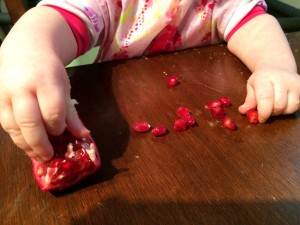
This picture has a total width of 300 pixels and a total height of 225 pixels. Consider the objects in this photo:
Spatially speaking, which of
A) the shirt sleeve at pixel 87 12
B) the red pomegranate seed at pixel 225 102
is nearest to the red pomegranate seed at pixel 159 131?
the red pomegranate seed at pixel 225 102

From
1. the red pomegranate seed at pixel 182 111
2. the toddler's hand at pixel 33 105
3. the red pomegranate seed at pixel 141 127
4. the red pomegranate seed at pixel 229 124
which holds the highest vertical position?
the toddler's hand at pixel 33 105

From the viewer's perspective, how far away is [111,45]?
67 centimetres

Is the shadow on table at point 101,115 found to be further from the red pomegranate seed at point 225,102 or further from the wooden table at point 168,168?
the red pomegranate seed at point 225,102

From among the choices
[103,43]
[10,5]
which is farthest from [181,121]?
[10,5]

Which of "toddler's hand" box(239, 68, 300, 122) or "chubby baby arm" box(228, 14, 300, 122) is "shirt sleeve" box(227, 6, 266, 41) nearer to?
"chubby baby arm" box(228, 14, 300, 122)

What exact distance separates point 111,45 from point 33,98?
37 cm

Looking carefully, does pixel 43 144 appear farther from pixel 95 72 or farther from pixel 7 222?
pixel 95 72

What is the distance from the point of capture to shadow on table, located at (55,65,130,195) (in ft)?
1.26

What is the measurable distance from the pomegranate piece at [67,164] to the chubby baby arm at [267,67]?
23 centimetres

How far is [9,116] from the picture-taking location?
328mm

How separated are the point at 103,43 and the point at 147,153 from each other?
0.36 m

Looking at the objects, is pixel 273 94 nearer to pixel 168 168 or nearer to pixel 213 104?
pixel 213 104

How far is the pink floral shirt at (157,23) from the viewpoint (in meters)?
0.63

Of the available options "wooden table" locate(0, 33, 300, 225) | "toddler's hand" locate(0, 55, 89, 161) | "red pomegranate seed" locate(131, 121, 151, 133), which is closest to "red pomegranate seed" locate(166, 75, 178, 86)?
"wooden table" locate(0, 33, 300, 225)
